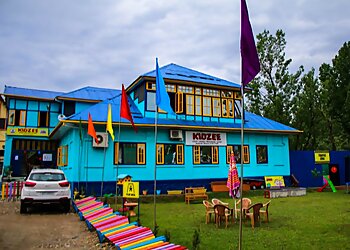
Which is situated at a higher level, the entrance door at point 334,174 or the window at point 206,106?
the window at point 206,106

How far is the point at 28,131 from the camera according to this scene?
2858cm

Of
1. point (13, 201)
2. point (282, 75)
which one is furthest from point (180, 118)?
point (282, 75)

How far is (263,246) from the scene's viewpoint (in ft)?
24.2

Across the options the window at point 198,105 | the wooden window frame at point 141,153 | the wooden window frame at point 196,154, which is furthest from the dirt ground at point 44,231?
the window at point 198,105

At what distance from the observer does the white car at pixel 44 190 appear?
39.3ft

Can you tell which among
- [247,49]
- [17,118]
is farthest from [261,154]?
[17,118]

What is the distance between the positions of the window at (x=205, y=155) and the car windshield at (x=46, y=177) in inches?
333

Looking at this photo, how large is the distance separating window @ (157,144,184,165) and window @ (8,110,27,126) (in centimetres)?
1591

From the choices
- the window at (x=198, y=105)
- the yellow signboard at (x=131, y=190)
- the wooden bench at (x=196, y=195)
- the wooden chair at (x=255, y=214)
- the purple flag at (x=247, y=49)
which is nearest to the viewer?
the purple flag at (x=247, y=49)

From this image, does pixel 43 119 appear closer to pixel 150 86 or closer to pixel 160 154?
pixel 150 86

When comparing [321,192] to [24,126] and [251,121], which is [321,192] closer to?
[251,121]

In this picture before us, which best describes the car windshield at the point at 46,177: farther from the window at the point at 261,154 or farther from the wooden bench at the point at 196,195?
the window at the point at 261,154

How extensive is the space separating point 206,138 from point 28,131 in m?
17.1

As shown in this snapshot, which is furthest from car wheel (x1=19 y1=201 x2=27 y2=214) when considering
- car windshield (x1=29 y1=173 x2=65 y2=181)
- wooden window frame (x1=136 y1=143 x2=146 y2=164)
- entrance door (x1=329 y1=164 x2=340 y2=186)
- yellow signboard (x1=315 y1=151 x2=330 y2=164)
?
entrance door (x1=329 y1=164 x2=340 y2=186)
